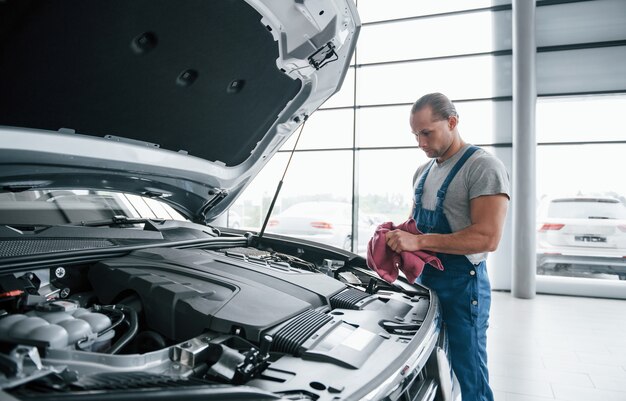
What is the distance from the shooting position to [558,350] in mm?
3346

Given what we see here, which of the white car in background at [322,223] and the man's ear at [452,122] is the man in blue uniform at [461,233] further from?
the white car in background at [322,223]

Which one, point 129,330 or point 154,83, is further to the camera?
point 154,83

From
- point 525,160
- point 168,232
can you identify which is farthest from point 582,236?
point 168,232

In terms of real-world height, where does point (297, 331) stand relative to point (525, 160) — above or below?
below

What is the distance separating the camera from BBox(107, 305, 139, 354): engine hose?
94cm

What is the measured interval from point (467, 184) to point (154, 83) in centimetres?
122

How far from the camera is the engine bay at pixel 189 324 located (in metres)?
0.79

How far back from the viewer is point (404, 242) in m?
1.57

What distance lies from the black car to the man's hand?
0.64ft

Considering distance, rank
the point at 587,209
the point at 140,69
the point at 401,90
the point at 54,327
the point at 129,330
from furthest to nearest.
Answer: the point at 401,90, the point at 587,209, the point at 140,69, the point at 129,330, the point at 54,327

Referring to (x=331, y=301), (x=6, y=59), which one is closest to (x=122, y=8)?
(x=6, y=59)

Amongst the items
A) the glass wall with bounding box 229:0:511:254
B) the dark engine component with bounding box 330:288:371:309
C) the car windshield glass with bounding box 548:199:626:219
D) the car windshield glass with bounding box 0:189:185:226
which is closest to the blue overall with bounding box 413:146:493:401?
the dark engine component with bounding box 330:288:371:309

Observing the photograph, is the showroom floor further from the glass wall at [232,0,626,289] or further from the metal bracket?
the metal bracket

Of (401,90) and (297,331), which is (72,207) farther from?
(401,90)
